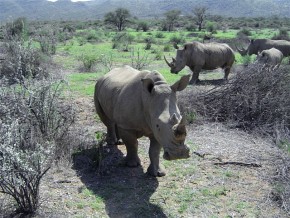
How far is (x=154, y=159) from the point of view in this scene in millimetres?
6621

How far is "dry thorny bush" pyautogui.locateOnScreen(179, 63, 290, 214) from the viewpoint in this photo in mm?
9461

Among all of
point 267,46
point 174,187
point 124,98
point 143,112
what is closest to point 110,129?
point 124,98

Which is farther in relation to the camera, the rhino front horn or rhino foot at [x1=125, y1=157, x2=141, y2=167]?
rhino foot at [x1=125, y1=157, x2=141, y2=167]

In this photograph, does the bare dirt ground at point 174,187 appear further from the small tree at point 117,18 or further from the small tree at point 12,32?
the small tree at point 117,18

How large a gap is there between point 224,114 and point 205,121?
1.90 ft

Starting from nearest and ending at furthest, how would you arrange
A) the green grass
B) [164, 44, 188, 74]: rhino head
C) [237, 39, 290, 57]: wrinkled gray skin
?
the green grass < [164, 44, 188, 74]: rhino head < [237, 39, 290, 57]: wrinkled gray skin

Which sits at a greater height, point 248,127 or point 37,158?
point 37,158

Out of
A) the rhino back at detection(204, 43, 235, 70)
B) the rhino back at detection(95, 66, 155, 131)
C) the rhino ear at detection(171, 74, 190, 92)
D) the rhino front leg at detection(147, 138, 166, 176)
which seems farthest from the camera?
the rhino back at detection(204, 43, 235, 70)

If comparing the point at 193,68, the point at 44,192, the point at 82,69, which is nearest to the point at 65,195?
the point at 44,192

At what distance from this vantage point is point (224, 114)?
9867 millimetres

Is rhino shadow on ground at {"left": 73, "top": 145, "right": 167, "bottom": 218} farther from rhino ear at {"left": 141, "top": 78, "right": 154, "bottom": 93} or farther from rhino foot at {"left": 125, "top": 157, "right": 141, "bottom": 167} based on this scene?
rhino ear at {"left": 141, "top": 78, "right": 154, "bottom": 93}

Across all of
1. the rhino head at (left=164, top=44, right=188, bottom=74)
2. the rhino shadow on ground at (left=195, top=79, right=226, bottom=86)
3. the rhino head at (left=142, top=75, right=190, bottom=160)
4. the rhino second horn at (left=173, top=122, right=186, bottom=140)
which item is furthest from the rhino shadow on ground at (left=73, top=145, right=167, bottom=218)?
the rhino head at (left=164, top=44, right=188, bottom=74)

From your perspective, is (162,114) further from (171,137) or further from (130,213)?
(130,213)

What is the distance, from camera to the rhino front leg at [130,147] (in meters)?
6.68
